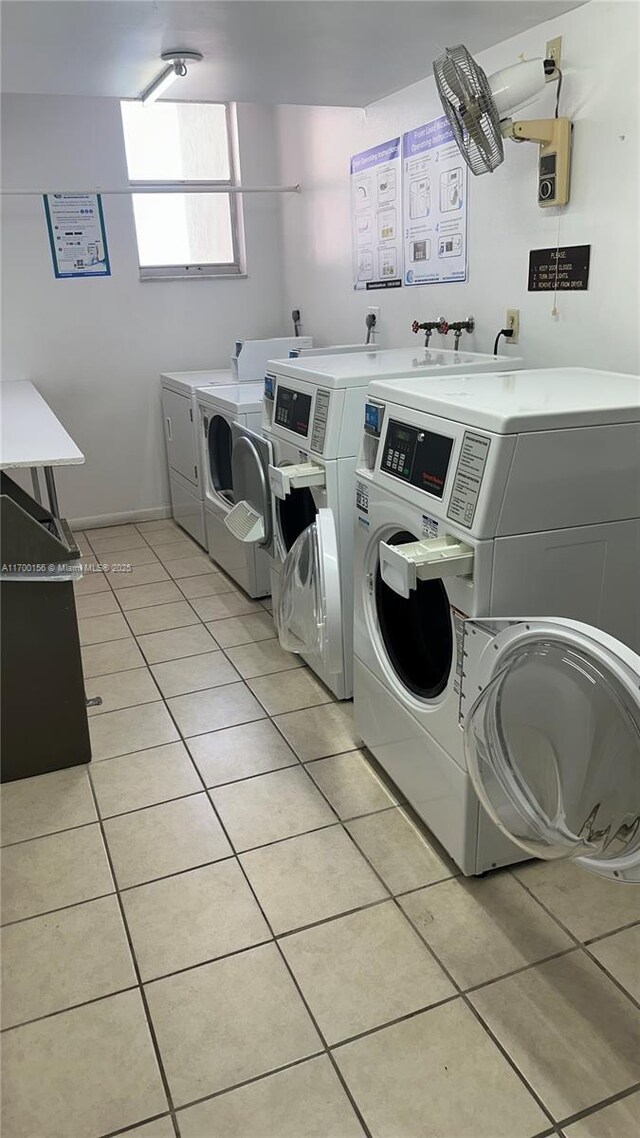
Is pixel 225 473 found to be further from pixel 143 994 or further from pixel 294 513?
pixel 143 994

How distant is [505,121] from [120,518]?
10.7 ft

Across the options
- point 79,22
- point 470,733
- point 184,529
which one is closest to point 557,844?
point 470,733

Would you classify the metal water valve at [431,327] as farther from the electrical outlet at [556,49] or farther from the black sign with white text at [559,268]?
the electrical outlet at [556,49]

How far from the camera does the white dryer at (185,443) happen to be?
3951 millimetres

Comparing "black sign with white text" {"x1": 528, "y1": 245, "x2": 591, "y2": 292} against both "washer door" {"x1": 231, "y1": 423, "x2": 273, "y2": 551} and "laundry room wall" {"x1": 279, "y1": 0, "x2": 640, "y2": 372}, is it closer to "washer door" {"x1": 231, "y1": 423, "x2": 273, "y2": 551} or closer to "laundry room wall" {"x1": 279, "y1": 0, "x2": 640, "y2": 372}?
"laundry room wall" {"x1": 279, "y1": 0, "x2": 640, "y2": 372}

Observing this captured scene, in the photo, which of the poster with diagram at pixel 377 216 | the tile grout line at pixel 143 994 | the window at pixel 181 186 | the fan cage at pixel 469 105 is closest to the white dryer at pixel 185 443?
the window at pixel 181 186

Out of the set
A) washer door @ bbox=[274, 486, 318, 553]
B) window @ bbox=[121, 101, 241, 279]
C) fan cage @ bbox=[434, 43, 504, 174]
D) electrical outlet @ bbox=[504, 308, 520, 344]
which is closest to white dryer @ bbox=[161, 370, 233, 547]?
window @ bbox=[121, 101, 241, 279]

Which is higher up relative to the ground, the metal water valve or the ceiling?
the ceiling

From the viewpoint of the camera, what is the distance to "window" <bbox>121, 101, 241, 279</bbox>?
167 inches

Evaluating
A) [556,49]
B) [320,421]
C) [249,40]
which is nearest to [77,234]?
[249,40]

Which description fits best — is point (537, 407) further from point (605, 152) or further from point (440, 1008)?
point (440, 1008)

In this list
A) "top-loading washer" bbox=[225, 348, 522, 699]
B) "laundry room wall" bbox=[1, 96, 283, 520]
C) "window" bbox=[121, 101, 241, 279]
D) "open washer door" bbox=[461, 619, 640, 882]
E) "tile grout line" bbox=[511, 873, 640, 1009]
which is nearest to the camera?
"open washer door" bbox=[461, 619, 640, 882]

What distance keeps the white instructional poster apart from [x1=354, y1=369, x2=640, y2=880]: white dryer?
287cm

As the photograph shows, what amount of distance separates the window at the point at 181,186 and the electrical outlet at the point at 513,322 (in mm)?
2357
